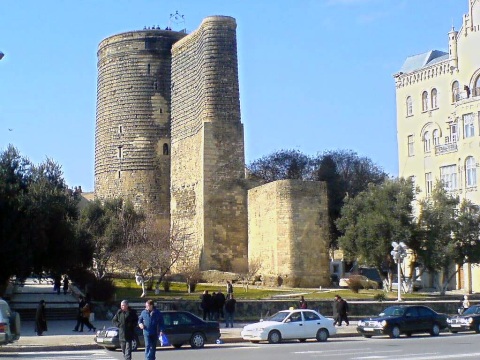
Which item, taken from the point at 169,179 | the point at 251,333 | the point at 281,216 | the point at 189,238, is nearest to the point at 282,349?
the point at 251,333

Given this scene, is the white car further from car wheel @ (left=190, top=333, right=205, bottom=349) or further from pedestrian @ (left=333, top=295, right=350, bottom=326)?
pedestrian @ (left=333, top=295, right=350, bottom=326)

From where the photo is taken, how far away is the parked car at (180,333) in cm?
2189

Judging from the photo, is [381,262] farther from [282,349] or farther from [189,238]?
[282,349]

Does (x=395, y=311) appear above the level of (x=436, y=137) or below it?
below

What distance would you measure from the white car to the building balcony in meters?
29.3

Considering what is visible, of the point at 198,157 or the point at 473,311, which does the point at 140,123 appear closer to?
the point at 198,157

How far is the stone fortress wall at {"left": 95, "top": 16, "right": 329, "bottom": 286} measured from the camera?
4897 centimetres

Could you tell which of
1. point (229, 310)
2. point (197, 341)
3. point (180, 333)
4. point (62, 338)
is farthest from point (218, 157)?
point (180, 333)

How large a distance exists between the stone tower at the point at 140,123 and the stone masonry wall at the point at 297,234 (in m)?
16.0

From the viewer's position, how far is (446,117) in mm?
54406

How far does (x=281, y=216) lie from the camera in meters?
48.9

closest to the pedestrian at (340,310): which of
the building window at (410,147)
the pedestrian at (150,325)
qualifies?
the pedestrian at (150,325)

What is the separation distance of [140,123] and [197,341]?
43.5 metres

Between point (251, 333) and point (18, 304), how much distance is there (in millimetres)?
15624
